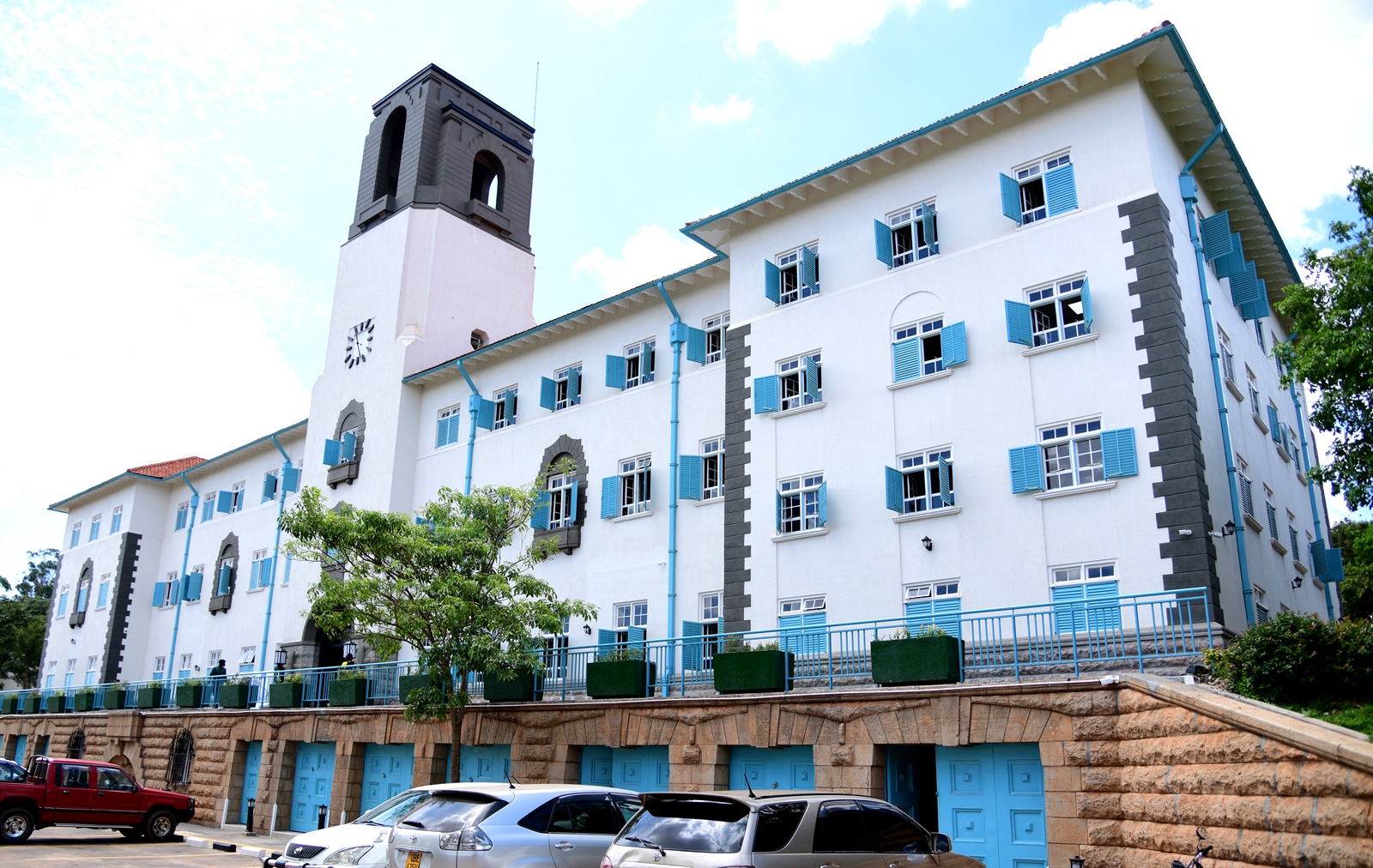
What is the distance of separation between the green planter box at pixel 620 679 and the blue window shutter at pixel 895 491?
19.3 feet

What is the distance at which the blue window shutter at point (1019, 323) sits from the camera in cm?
1991

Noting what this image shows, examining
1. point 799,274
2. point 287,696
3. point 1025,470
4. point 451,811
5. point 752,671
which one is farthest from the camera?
point 287,696

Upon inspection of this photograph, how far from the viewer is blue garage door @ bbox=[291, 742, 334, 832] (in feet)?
89.1

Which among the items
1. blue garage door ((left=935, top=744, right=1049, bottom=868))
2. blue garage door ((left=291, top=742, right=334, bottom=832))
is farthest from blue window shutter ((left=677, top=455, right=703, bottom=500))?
blue garage door ((left=291, top=742, right=334, bottom=832))

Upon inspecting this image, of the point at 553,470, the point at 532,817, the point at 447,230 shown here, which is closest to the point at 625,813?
the point at 532,817

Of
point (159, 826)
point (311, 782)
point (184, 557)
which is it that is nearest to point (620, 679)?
point (311, 782)

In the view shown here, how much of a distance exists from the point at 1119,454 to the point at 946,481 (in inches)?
132

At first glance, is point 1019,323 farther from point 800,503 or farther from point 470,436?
point 470,436

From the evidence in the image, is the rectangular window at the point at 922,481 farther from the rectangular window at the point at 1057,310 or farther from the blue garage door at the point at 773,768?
the blue garage door at the point at 773,768

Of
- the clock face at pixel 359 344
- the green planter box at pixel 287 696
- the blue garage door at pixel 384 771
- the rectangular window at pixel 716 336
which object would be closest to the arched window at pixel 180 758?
the green planter box at pixel 287 696

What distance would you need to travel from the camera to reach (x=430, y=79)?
131 ft

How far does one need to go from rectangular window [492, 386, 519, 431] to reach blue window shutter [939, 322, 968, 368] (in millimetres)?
15726

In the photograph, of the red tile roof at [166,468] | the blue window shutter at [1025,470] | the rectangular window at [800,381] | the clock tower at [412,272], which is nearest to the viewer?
the blue window shutter at [1025,470]

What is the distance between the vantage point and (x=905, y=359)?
71.6ft
